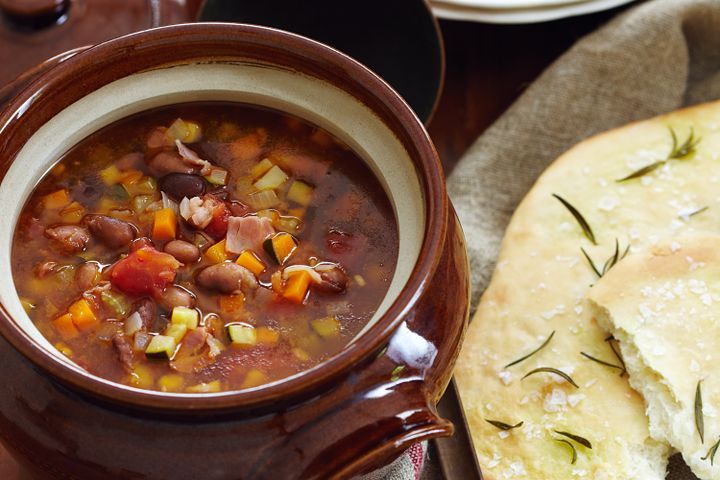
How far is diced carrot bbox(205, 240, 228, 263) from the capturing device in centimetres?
192

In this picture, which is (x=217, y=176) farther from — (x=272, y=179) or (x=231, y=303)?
(x=231, y=303)

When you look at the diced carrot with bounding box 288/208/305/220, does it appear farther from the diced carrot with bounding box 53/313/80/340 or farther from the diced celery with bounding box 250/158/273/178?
the diced carrot with bounding box 53/313/80/340

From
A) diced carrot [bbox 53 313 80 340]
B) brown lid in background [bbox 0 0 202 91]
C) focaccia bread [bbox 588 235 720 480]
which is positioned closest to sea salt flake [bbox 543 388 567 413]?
focaccia bread [bbox 588 235 720 480]

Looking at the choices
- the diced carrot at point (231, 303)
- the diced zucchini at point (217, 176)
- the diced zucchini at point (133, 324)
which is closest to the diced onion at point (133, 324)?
the diced zucchini at point (133, 324)

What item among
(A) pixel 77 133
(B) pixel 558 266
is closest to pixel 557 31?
(B) pixel 558 266

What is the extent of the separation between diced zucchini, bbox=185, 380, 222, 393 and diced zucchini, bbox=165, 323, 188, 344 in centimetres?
10

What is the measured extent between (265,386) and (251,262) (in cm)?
37

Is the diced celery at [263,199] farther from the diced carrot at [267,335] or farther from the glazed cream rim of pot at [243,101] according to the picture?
the diced carrot at [267,335]

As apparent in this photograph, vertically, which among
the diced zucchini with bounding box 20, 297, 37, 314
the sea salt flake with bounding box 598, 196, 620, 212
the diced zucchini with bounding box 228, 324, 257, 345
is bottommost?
the sea salt flake with bounding box 598, 196, 620, 212

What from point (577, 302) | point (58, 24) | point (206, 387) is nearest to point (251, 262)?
point (206, 387)

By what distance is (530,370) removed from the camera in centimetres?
245

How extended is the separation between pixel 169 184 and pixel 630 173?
141 cm

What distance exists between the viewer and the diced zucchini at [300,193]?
6.66 ft

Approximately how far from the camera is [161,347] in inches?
69.9
